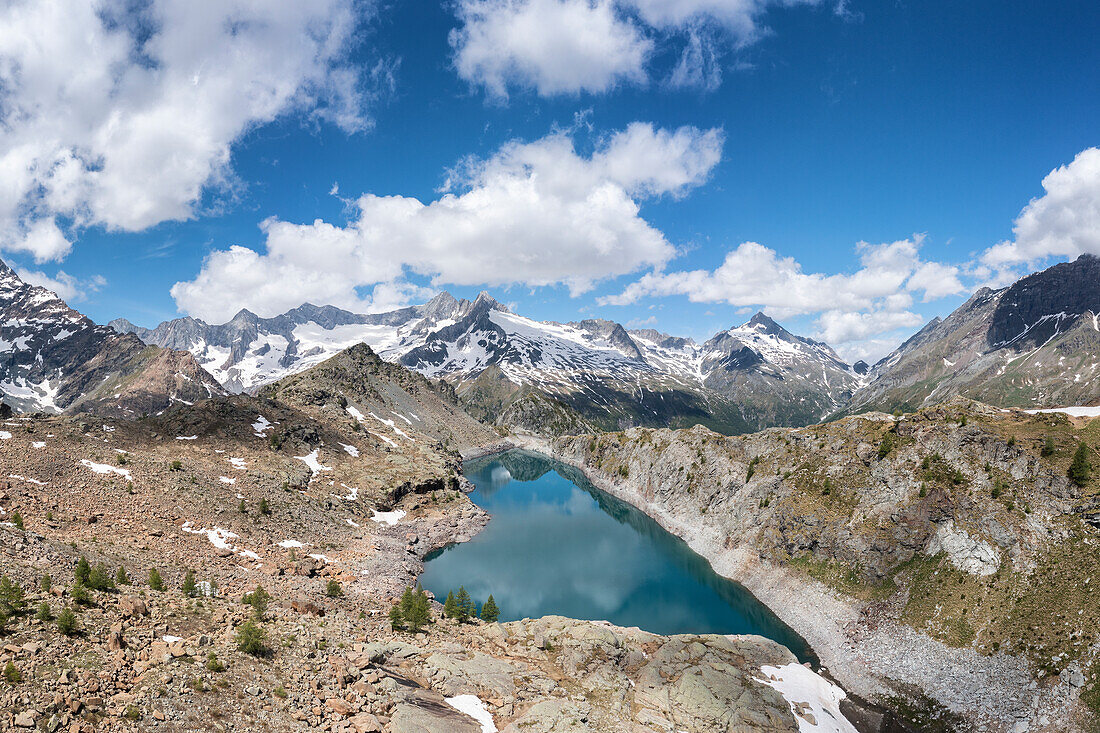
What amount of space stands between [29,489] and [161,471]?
49.9 feet

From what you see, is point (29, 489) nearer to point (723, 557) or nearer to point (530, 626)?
point (530, 626)

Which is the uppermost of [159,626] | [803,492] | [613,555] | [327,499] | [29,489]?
[29,489]

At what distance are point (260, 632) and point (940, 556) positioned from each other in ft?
220

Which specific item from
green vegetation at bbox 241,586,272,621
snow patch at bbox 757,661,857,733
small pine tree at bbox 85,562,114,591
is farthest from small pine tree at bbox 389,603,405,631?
snow patch at bbox 757,661,857,733

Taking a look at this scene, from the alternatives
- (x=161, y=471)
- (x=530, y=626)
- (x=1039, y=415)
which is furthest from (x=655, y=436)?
(x=161, y=471)

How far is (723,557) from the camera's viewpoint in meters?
81.1

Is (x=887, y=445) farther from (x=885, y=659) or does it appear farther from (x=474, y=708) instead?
(x=474, y=708)

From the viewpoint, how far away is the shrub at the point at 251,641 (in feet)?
90.6

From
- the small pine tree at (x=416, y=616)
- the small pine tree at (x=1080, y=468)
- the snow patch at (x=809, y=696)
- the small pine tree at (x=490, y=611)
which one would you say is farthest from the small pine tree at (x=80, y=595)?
the small pine tree at (x=1080, y=468)

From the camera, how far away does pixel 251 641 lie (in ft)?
90.4

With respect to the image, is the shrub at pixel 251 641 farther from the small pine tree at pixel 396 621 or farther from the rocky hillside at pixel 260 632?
the small pine tree at pixel 396 621

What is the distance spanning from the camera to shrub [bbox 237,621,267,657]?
27.6 m

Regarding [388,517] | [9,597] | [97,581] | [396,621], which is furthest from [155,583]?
[388,517]

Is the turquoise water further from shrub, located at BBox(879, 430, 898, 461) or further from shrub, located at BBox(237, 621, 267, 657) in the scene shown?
shrub, located at BBox(237, 621, 267, 657)
